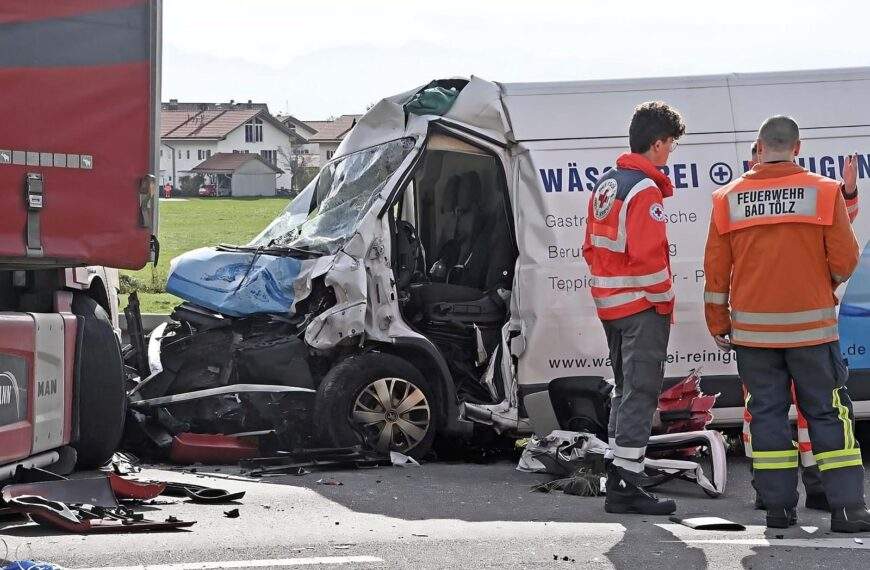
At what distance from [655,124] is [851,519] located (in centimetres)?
206

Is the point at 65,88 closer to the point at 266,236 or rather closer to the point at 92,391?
the point at 92,391

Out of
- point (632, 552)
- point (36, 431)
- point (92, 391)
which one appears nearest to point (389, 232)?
point (92, 391)

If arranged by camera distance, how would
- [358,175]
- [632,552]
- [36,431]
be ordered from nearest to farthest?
[632,552]
[36,431]
[358,175]

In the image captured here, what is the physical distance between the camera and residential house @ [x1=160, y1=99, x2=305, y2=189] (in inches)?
4646

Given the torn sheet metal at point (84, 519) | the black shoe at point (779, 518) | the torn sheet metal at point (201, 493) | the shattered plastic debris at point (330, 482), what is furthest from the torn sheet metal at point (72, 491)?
the black shoe at point (779, 518)

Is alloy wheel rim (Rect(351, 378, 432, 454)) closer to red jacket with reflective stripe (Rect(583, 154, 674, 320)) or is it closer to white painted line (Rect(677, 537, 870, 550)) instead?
red jacket with reflective stripe (Rect(583, 154, 674, 320))

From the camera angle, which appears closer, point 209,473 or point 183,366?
point 209,473

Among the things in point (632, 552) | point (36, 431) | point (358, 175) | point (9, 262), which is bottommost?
point (632, 552)

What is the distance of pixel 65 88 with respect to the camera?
625cm

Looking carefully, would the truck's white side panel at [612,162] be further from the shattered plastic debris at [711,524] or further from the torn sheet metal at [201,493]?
the torn sheet metal at [201,493]

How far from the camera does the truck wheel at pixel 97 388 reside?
7.43 m

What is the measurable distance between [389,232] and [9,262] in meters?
2.74

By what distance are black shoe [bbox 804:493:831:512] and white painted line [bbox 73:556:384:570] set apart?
2.51 meters

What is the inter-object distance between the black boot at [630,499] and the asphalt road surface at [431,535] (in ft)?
0.30
